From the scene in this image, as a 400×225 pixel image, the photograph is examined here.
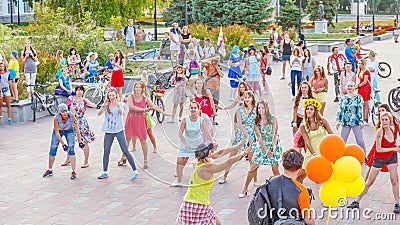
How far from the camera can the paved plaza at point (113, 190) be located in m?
9.80

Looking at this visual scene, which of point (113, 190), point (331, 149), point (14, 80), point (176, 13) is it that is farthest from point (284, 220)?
point (176, 13)

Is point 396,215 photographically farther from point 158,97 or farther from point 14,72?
point 14,72

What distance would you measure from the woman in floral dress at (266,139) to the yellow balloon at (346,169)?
2.71 meters

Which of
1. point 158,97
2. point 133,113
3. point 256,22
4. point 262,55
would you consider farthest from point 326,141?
point 256,22

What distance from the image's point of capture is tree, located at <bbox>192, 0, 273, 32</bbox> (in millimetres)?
38312

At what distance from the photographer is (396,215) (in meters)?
9.50

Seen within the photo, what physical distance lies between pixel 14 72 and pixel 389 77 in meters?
13.2

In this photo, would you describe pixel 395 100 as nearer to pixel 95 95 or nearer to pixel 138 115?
pixel 95 95

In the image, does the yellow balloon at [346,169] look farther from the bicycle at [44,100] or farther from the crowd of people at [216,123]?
the bicycle at [44,100]

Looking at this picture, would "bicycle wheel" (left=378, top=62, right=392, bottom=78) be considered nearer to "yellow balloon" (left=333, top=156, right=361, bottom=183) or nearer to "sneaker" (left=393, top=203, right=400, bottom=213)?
"sneaker" (left=393, top=203, right=400, bottom=213)

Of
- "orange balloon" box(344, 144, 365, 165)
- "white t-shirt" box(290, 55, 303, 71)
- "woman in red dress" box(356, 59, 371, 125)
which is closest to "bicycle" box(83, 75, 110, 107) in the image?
"white t-shirt" box(290, 55, 303, 71)

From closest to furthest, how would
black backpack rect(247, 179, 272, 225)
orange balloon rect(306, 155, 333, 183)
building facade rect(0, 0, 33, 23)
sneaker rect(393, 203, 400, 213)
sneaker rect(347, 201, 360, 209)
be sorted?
1. black backpack rect(247, 179, 272, 225)
2. orange balloon rect(306, 155, 333, 183)
3. sneaker rect(393, 203, 400, 213)
4. sneaker rect(347, 201, 360, 209)
5. building facade rect(0, 0, 33, 23)

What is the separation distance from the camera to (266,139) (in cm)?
1031

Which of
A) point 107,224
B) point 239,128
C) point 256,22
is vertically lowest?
point 107,224
